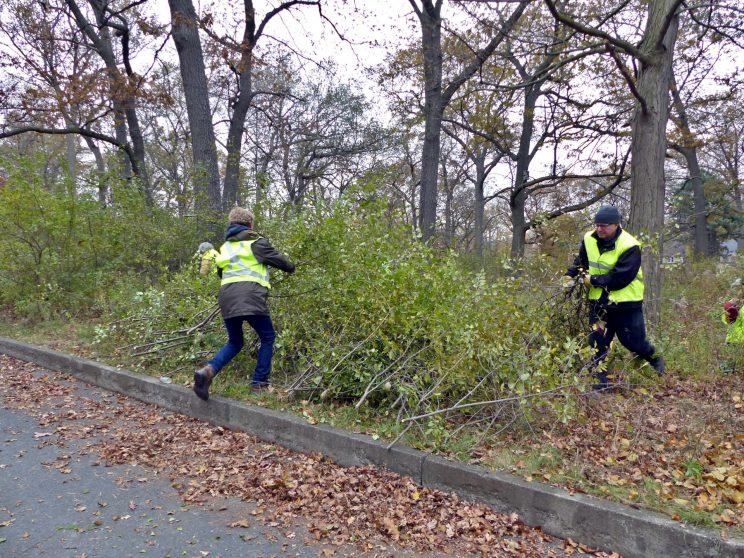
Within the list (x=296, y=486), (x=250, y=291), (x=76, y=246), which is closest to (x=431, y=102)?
(x=76, y=246)

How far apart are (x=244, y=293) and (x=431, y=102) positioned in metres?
9.62

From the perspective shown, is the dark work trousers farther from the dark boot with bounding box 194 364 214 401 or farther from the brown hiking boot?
the dark boot with bounding box 194 364 214 401

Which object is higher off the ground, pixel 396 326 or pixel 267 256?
pixel 267 256

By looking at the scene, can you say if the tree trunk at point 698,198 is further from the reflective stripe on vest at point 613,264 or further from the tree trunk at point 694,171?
the reflective stripe on vest at point 613,264

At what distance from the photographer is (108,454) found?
172 inches

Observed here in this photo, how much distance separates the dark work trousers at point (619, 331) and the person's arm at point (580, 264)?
0.37 meters

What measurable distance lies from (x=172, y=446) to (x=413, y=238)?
3048 millimetres

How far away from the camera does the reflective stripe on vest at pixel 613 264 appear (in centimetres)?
483

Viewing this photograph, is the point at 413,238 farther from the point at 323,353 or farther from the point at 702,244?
the point at 702,244

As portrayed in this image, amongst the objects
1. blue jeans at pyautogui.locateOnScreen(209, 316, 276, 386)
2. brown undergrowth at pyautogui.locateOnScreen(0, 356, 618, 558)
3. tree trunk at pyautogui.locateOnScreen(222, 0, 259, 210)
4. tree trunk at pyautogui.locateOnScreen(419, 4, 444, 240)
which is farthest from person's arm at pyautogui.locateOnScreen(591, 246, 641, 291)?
tree trunk at pyautogui.locateOnScreen(222, 0, 259, 210)

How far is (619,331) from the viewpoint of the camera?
4992 mm

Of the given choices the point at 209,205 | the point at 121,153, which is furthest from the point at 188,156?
the point at 209,205

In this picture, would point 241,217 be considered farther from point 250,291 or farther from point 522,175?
point 522,175

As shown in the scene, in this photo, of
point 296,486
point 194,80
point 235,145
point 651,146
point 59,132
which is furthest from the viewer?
point 235,145
